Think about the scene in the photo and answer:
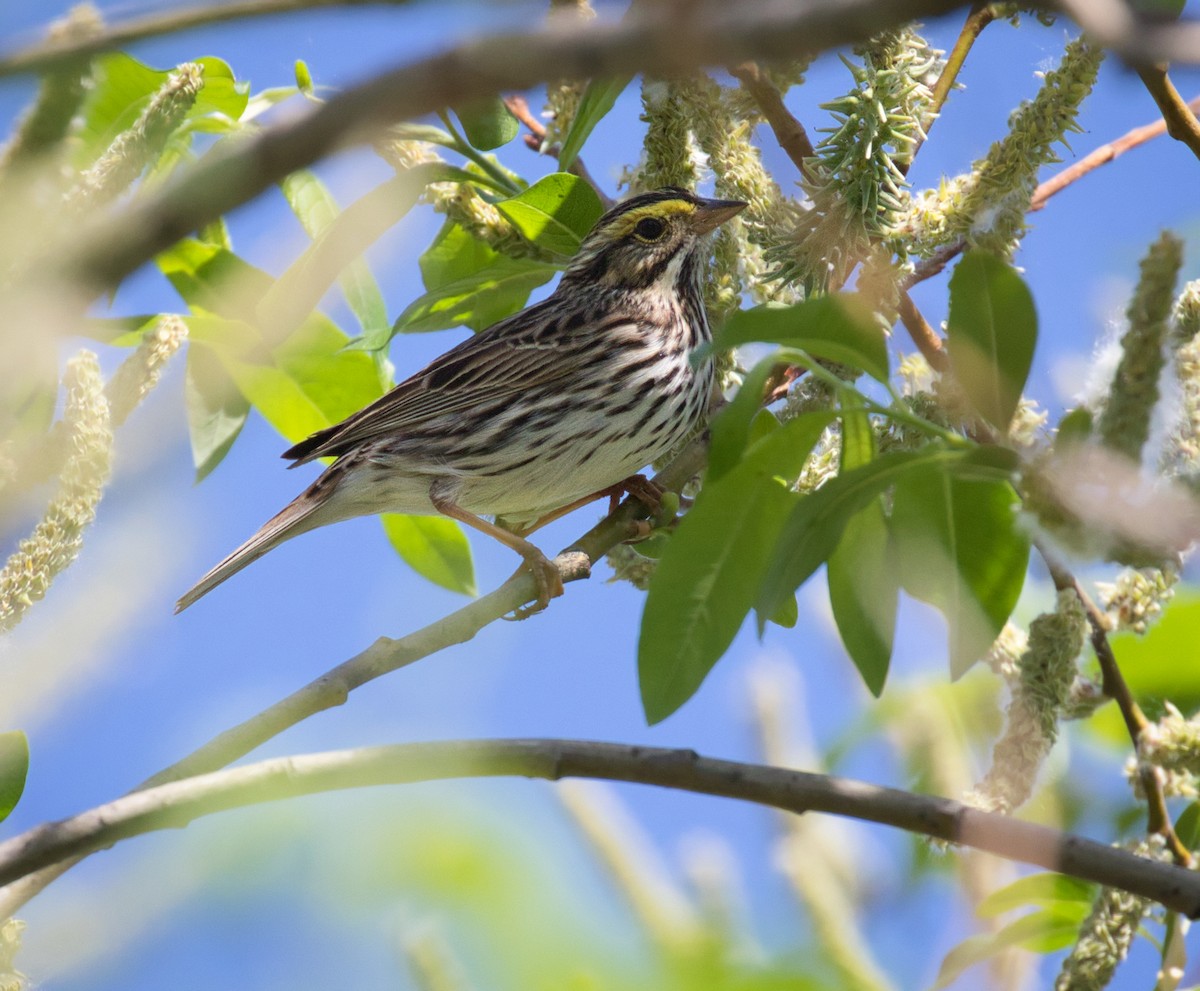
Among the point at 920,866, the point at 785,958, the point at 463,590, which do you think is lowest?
the point at 785,958

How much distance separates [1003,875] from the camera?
3.00 metres

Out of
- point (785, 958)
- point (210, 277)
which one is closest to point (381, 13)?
point (785, 958)

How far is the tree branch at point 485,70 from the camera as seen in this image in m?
0.94

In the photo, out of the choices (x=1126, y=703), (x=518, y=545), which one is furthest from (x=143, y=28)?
(x=518, y=545)

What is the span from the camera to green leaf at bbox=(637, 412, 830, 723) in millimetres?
2395

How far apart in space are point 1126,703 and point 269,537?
10.4 ft

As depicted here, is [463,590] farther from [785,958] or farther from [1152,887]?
[785,958]

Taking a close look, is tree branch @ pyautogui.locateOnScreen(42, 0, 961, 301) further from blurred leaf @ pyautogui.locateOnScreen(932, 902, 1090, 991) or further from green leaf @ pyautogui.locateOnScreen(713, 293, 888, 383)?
blurred leaf @ pyautogui.locateOnScreen(932, 902, 1090, 991)

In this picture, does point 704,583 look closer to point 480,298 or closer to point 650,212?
point 480,298

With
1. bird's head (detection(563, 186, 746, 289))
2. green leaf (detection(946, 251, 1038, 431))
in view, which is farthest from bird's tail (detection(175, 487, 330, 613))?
green leaf (detection(946, 251, 1038, 431))

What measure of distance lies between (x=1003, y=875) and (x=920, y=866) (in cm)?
42

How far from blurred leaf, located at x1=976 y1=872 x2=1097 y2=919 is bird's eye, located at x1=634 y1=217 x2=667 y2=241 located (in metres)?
3.07

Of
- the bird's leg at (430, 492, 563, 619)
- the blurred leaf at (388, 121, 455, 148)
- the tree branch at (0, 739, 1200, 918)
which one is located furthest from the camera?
the bird's leg at (430, 492, 563, 619)

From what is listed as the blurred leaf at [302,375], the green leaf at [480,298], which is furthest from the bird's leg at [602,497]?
the blurred leaf at [302,375]
